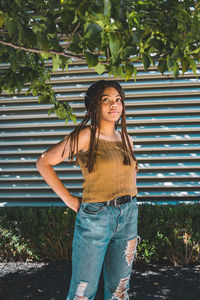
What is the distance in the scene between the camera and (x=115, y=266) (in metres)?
1.98

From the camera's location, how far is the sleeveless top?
1.88 m

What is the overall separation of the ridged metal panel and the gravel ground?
1329 mm

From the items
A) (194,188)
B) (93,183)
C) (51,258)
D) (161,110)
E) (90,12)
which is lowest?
(51,258)

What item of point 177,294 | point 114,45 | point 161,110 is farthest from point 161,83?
point 114,45

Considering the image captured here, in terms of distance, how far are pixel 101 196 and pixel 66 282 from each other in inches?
91.8

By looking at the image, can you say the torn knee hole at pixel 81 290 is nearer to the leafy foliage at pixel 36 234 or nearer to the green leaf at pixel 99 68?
the green leaf at pixel 99 68

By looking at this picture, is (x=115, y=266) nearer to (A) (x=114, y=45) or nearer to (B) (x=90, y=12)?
(A) (x=114, y=45)

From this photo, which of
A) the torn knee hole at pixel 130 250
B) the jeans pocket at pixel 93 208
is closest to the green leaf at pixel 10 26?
the jeans pocket at pixel 93 208

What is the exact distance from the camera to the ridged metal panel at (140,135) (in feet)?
16.8

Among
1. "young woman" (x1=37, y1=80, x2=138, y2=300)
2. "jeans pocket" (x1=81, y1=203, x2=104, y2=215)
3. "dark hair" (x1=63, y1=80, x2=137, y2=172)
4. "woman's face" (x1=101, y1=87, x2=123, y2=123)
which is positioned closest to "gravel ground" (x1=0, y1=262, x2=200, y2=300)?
"young woman" (x1=37, y1=80, x2=138, y2=300)

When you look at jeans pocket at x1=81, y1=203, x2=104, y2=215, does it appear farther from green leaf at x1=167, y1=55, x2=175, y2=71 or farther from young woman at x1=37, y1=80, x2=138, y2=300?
green leaf at x1=167, y1=55, x2=175, y2=71

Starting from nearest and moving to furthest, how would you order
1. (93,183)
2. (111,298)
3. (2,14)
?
(2,14)
(93,183)
(111,298)

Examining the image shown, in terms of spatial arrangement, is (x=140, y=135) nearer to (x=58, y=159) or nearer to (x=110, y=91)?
(x=110, y=91)

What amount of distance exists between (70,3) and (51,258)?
383cm
